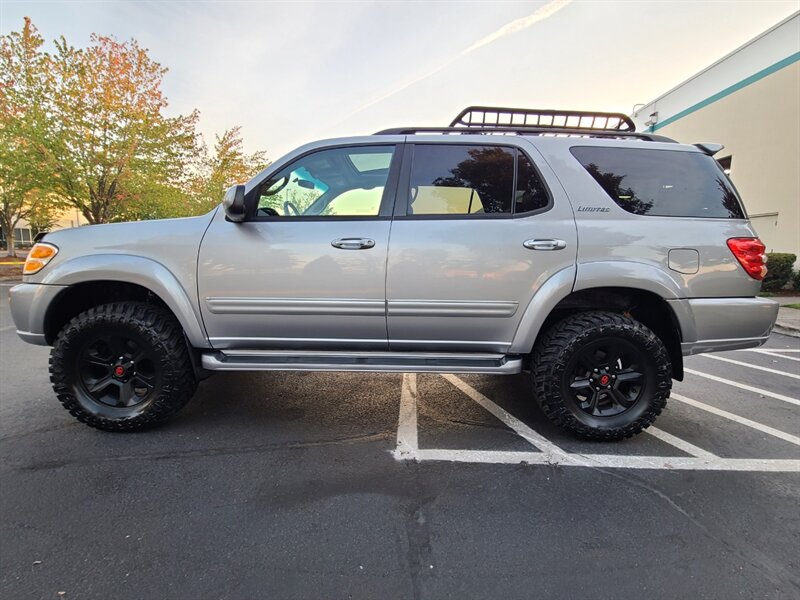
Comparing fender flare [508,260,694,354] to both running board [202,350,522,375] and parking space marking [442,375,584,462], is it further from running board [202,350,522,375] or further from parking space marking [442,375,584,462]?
parking space marking [442,375,584,462]

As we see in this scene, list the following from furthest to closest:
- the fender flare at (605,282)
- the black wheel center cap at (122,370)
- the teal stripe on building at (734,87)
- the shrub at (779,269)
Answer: the teal stripe on building at (734,87)
the shrub at (779,269)
the black wheel center cap at (122,370)
the fender flare at (605,282)

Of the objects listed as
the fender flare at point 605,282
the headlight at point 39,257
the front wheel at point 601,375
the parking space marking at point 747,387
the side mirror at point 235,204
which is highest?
the side mirror at point 235,204

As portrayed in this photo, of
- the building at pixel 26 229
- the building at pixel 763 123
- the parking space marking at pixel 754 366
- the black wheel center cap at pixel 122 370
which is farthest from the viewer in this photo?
the building at pixel 26 229

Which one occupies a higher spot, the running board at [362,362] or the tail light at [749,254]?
the tail light at [749,254]

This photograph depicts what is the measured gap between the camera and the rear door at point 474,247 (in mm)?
2703

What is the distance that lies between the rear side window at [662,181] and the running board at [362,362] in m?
1.36

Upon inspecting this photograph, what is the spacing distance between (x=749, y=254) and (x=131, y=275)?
4.13 meters

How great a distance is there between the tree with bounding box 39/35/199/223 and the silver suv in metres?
13.0

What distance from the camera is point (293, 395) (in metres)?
3.67

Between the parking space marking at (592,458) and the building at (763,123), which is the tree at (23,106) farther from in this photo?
the building at (763,123)

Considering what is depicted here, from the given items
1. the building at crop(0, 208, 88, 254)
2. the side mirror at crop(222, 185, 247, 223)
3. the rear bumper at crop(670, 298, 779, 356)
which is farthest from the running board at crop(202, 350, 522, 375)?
the building at crop(0, 208, 88, 254)

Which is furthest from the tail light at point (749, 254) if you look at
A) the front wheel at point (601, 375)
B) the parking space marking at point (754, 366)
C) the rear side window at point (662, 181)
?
the parking space marking at point (754, 366)

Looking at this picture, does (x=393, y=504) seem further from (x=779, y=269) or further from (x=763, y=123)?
(x=763, y=123)

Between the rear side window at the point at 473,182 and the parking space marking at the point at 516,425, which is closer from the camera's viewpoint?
the parking space marking at the point at 516,425
